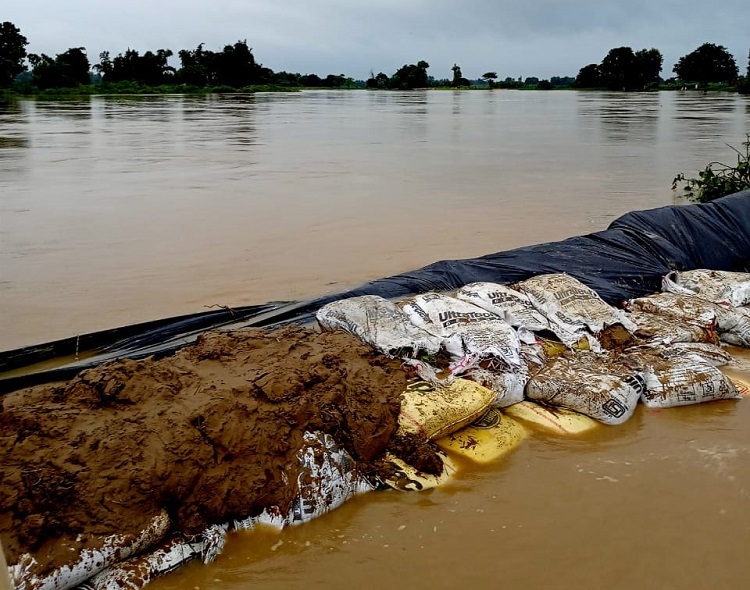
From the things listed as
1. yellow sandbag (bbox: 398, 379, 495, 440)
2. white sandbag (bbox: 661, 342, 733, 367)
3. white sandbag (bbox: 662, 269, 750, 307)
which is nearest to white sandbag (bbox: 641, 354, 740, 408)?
white sandbag (bbox: 661, 342, 733, 367)

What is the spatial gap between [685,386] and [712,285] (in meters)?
1.49

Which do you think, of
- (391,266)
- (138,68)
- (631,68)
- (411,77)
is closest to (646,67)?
(631,68)

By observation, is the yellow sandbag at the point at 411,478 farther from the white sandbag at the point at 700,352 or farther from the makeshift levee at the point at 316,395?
the white sandbag at the point at 700,352

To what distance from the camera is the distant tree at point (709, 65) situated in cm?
5794

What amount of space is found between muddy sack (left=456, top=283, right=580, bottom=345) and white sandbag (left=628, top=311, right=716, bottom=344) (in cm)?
47

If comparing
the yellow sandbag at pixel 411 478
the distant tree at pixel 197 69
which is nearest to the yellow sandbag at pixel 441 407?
the yellow sandbag at pixel 411 478

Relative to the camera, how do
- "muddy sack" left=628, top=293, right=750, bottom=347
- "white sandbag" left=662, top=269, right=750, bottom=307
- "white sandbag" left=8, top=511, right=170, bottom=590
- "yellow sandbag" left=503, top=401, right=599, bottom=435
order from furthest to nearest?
1. "white sandbag" left=662, top=269, right=750, bottom=307
2. "muddy sack" left=628, top=293, right=750, bottom=347
3. "yellow sandbag" left=503, top=401, right=599, bottom=435
4. "white sandbag" left=8, top=511, right=170, bottom=590

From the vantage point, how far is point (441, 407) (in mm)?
2803

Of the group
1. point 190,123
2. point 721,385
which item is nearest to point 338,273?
point 721,385

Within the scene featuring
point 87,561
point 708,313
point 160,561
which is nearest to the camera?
point 87,561

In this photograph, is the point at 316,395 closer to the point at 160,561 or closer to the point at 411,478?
the point at 411,478

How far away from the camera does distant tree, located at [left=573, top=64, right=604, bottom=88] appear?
62.9m

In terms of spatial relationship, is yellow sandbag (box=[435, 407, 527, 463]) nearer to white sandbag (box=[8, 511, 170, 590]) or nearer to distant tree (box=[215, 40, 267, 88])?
white sandbag (box=[8, 511, 170, 590])

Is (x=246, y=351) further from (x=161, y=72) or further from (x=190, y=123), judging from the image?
(x=161, y=72)
